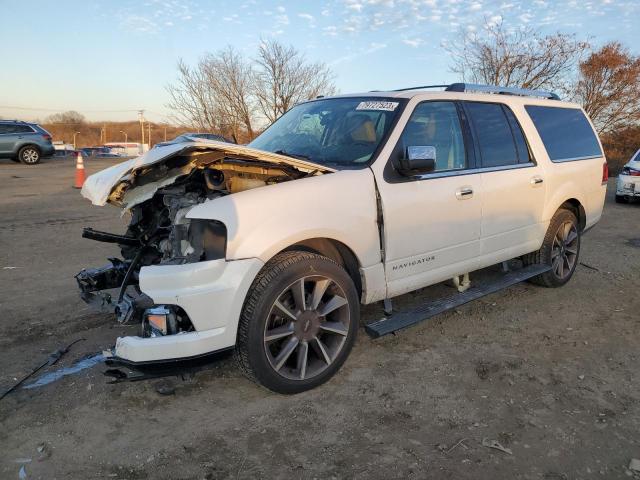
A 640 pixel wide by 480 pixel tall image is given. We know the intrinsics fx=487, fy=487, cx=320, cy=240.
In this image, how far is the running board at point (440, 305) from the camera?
348 centimetres

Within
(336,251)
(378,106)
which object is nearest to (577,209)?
(378,106)

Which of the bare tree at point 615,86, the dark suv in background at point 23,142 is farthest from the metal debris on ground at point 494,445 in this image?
the bare tree at point 615,86

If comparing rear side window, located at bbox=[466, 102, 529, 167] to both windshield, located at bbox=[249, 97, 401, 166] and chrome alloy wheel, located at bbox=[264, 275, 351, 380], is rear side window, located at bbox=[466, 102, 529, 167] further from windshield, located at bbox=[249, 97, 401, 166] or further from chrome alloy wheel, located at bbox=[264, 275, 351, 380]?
chrome alloy wheel, located at bbox=[264, 275, 351, 380]

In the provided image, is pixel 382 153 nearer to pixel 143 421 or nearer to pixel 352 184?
pixel 352 184

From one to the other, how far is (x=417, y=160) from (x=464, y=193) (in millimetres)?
776

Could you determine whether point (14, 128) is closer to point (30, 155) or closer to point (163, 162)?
point (30, 155)

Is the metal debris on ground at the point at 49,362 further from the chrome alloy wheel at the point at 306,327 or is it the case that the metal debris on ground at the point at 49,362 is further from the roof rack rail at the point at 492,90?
the roof rack rail at the point at 492,90

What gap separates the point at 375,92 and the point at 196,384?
275 centimetres

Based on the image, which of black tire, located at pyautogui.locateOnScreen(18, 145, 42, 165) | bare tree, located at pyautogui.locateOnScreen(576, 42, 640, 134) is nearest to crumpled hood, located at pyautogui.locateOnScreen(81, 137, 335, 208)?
black tire, located at pyautogui.locateOnScreen(18, 145, 42, 165)

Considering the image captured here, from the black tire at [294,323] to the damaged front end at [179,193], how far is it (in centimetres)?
33

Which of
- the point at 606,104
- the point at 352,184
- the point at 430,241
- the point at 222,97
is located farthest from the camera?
the point at 606,104

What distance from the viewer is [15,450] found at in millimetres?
2580

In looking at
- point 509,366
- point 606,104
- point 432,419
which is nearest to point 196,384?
point 432,419

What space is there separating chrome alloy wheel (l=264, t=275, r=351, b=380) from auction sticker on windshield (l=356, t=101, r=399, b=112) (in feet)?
4.91
